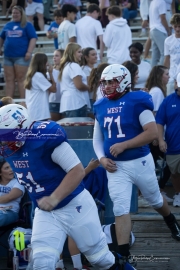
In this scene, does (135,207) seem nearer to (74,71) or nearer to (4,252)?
(4,252)

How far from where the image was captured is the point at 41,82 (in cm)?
970

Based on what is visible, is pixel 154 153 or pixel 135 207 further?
pixel 154 153

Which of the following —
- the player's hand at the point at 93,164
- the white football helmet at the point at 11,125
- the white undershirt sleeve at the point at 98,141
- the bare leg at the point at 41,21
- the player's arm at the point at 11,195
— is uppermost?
the white football helmet at the point at 11,125

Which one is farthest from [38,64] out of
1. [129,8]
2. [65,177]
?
[129,8]

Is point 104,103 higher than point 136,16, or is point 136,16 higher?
point 104,103

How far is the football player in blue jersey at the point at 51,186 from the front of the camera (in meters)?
4.84

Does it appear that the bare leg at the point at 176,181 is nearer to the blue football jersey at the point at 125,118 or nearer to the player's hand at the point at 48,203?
the blue football jersey at the point at 125,118

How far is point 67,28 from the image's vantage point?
1159cm

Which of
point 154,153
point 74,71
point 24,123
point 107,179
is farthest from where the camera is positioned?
point 74,71

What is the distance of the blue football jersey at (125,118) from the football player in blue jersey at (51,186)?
3.97ft

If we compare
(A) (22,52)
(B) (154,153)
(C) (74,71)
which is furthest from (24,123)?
(A) (22,52)

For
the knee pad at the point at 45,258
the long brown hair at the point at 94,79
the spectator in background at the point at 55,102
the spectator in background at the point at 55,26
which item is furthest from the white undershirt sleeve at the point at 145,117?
the spectator in background at the point at 55,26

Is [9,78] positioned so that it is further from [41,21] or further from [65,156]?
[65,156]

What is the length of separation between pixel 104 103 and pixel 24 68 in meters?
5.58
